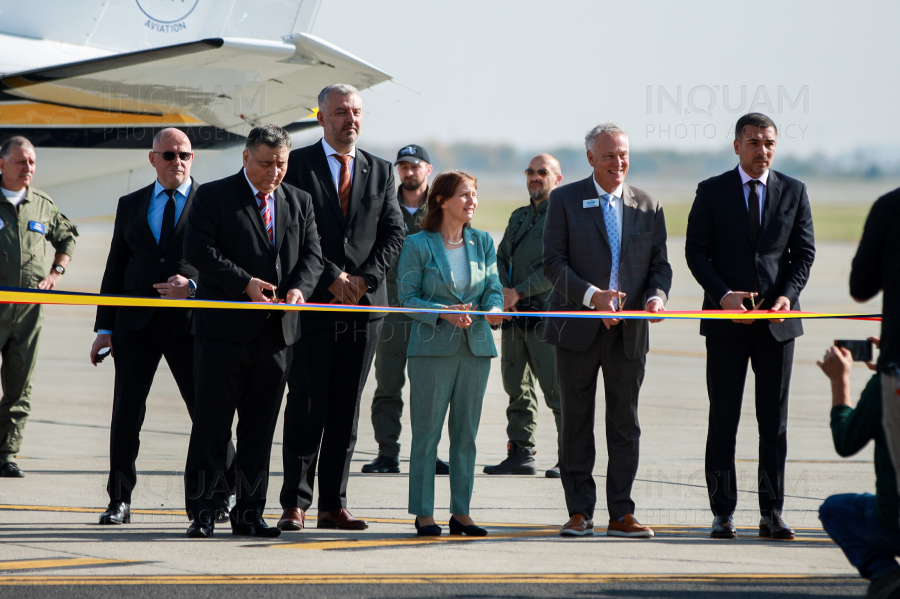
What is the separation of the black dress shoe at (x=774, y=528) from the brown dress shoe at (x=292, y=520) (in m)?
2.56

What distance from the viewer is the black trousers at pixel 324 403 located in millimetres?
5371

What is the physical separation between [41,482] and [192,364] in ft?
5.70

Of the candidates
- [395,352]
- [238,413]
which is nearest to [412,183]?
[395,352]

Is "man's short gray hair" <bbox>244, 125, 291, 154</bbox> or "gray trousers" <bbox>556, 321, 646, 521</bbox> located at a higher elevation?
"man's short gray hair" <bbox>244, 125, 291, 154</bbox>

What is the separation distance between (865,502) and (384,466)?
13.4 ft

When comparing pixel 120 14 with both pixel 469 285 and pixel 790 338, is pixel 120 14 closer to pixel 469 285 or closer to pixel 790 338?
pixel 469 285

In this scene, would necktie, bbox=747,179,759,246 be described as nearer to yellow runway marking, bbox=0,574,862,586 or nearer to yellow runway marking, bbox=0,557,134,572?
yellow runway marking, bbox=0,574,862,586

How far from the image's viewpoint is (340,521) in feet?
17.4

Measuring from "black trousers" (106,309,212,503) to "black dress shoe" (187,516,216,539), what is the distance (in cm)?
61

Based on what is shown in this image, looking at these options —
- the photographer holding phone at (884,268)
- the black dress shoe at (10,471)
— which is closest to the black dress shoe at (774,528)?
the photographer holding phone at (884,268)

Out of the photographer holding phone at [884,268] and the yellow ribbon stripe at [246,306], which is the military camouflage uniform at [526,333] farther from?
the photographer holding phone at [884,268]

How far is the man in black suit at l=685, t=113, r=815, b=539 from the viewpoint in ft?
17.6

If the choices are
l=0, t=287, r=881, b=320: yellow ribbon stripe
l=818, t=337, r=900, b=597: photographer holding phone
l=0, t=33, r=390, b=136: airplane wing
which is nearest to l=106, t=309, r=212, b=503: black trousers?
l=0, t=287, r=881, b=320: yellow ribbon stripe

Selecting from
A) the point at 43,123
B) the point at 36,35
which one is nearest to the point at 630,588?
the point at 43,123
